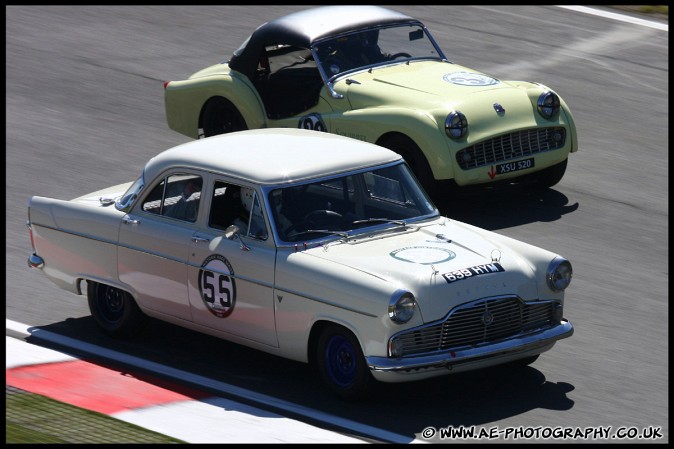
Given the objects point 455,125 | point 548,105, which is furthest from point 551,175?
point 455,125

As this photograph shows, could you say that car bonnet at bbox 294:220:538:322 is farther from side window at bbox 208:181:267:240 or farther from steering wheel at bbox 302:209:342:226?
side window at bbox 208:181:267:240

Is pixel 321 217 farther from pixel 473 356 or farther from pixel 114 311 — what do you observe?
pixel 114 311

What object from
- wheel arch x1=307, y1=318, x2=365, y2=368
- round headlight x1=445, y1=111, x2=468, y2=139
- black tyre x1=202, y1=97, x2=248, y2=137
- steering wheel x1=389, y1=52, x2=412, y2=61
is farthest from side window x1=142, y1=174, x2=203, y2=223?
steering wheel x1=389, y1=52, x2=412, y2=61

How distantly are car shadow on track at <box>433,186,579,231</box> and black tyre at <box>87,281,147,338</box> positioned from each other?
11.7ft

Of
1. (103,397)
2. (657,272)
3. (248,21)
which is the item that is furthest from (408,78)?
(248,21)

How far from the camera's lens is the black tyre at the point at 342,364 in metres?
8.02

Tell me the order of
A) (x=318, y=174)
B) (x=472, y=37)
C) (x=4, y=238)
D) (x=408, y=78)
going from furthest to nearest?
(x=472, y=37)
(x=408, y=78)
(x=4, y=238)
(x=318, y=174)

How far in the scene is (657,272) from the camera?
10.8 metres

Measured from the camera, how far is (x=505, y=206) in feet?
40.6

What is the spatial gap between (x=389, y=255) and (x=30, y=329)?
3.00 metres

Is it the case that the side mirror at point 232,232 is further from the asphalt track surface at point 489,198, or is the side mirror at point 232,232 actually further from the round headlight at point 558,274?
the round headlight at point 558,274

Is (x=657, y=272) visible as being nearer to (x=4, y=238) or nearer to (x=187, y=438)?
(x=187, y=438)

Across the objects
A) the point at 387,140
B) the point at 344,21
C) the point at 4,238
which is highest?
the point at 344,21

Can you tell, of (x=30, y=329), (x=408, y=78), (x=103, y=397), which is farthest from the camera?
(x=408, y=78)
